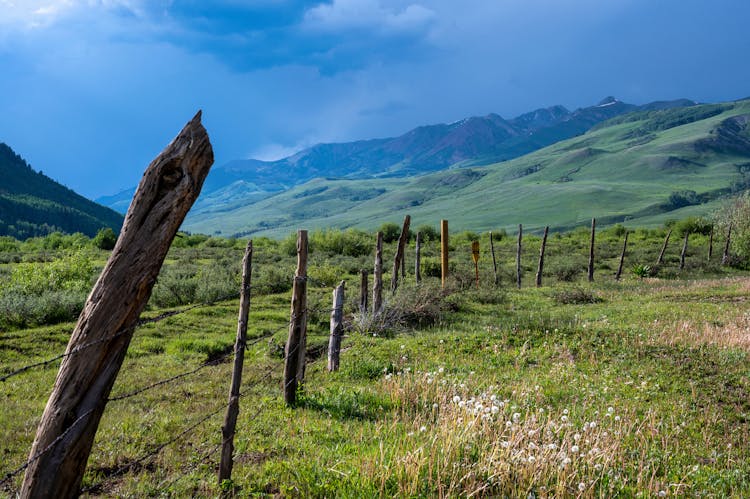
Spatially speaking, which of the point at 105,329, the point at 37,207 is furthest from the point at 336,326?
the point at 37,207

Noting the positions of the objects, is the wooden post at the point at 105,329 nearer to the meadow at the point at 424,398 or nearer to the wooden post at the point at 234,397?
the meadow at the point at 424,398

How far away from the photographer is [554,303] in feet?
69.3

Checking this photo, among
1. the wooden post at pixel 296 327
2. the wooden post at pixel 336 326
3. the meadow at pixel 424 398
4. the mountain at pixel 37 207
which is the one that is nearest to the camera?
the meadow at pixel 424 398

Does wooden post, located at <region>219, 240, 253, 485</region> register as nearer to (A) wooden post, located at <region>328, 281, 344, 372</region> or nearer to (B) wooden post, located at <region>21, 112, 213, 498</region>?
(B) wooden post, located at <region>21, 112, 213, 498</region>

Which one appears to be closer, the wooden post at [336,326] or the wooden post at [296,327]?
the wooden post at [296,327]

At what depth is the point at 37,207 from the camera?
12694cm

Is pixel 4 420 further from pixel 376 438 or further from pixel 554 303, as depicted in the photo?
pixel 554 303

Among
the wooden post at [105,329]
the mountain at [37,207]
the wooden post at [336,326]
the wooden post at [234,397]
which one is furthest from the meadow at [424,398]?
the mountain at [37,207]

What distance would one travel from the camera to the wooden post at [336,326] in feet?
32.9

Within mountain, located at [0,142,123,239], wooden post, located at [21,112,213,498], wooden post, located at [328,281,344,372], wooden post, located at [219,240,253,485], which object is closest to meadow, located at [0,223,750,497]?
wooden post, located at [219,240,253,485]

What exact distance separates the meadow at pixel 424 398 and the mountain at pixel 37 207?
118 m

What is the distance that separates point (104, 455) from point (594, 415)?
727 cm

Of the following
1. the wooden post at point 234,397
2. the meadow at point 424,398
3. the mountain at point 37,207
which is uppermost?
the mountain at point 37,207

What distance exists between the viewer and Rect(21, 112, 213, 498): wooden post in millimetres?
3684
